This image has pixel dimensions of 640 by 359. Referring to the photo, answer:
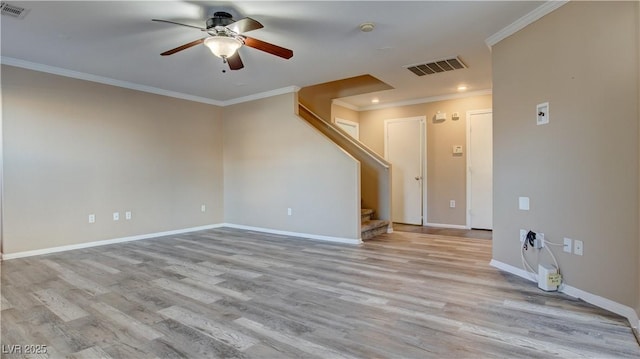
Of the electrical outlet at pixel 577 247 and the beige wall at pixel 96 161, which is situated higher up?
the beige wall at pixel 96 161

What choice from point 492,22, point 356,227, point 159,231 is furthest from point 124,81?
point 492,22

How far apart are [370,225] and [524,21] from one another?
3.48 metres

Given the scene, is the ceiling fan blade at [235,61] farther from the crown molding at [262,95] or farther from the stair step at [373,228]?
the stair step at [373,228]

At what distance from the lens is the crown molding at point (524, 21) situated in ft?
9.32

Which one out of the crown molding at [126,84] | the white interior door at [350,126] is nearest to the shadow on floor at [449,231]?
the white interior door at [350,126]

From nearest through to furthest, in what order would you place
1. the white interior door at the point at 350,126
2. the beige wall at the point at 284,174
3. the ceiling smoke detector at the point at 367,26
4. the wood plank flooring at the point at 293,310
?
1. the wood plank flooring at the point at 293,310
2. the ceiling smoke detector at the point at 367,26
3. the beige wall at the point at 284,174
4. the white interior door at the point at 350,126

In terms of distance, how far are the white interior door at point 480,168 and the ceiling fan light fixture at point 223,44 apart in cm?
485

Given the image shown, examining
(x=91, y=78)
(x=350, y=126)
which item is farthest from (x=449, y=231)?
(x=91, y=78)

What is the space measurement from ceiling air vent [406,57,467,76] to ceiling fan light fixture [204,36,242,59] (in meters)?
2.59

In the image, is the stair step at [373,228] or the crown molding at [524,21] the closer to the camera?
the crown molding at [524,21]

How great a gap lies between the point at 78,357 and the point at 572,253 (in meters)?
3.71

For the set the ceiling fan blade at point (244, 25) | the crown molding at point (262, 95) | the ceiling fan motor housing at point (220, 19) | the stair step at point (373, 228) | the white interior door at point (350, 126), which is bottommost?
the stair step at point (373, 228)

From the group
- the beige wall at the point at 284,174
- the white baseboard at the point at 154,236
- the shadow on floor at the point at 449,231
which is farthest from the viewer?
the shadow on floor at the point at 449,231

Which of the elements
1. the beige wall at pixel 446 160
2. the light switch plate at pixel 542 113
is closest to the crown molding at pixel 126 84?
the beige wall at pixel 446 160
